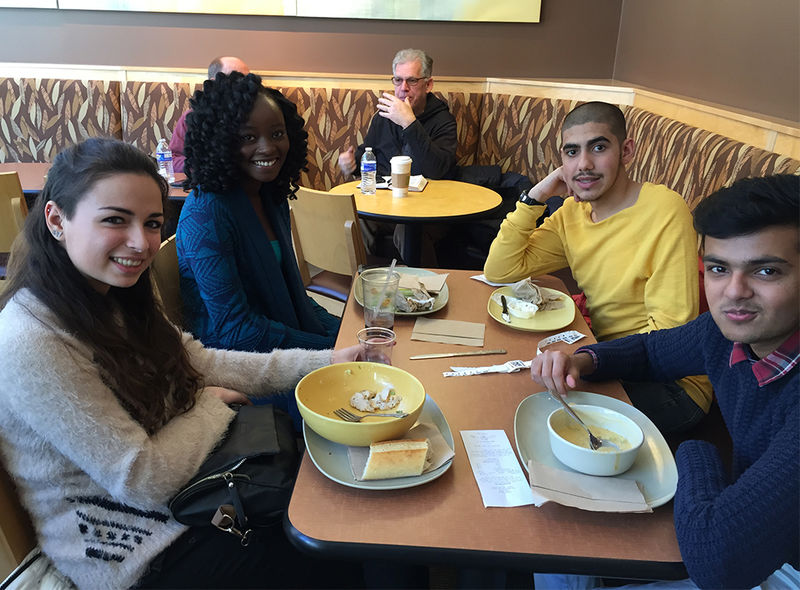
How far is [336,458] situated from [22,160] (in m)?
4.61

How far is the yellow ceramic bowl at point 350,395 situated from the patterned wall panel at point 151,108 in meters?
3.85

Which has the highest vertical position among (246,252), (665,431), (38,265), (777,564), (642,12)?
(642,12)

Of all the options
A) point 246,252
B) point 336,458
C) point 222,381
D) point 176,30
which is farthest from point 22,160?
point 336,458

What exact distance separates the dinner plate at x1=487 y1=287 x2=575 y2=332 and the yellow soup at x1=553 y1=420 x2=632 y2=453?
1.37 ft

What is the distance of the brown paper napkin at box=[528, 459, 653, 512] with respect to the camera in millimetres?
852

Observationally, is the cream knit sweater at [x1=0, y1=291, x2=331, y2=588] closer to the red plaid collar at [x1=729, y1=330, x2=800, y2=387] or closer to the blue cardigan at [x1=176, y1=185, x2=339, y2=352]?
the blue cardigan at [x1=176, y1=185, x2=339, y2=352]

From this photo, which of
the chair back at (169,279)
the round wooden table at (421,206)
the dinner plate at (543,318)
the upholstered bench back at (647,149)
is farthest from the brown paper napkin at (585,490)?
the round wooden table at (421,206)

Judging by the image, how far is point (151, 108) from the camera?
172 inches

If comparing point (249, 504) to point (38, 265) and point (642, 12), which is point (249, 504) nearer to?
point (38, 265)

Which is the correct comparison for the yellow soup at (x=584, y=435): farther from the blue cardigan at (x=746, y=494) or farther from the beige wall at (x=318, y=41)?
the beige wall at (x=318, y=41)

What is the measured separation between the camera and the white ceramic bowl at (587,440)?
907mm

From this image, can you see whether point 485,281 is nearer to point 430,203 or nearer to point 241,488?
point 241,488

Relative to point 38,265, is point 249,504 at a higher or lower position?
lower

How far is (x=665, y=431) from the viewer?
1.39 meters
